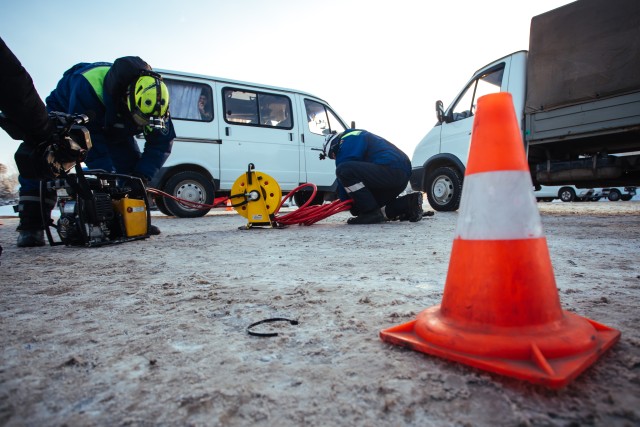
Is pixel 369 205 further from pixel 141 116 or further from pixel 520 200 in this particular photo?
pixel 520 200

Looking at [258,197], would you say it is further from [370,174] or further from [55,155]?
[55,155]

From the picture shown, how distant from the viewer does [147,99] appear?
2969mm

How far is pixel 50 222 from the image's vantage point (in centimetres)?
300

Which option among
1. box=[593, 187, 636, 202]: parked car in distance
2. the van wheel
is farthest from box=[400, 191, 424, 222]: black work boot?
box=[593, 187, 636, 202]: parked car in distance

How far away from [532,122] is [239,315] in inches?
199

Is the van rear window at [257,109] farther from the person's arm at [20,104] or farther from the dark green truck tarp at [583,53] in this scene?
the person's arm at [20,104]

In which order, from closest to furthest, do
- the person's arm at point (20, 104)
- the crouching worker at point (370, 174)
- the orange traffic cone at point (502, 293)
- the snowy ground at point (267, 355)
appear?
1. the snowy ground at point (267, 355)
2. the orange traffic cone at point (502, 293)
3. the person's arm at point (20, 104)
4. the crouching worker at point (370, 174)

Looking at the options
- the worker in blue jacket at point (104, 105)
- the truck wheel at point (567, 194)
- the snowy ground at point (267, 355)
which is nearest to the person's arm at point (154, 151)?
A: the worker in blue jacket at point (104, 105)

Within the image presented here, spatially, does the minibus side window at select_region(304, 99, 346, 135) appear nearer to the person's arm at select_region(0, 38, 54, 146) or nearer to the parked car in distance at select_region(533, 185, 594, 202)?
the person's arm at select_region(0, 38, 54, 146)

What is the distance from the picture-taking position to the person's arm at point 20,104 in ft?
5.17

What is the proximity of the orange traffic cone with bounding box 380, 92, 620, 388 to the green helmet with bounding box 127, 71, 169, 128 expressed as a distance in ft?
9.11

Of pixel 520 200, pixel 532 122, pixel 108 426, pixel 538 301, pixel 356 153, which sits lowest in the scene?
pixel 108 426

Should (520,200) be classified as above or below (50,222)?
above

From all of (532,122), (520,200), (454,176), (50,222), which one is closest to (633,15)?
(532,122)
